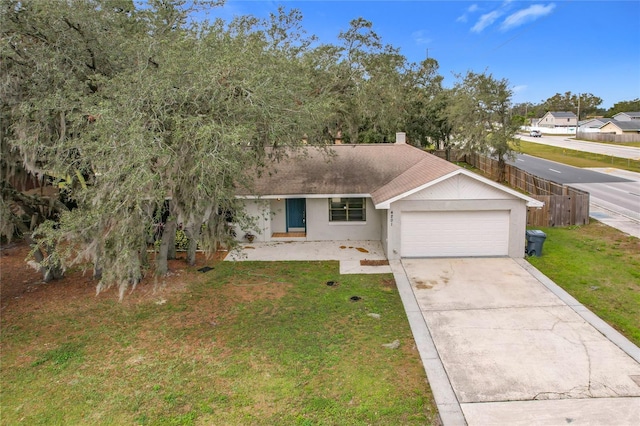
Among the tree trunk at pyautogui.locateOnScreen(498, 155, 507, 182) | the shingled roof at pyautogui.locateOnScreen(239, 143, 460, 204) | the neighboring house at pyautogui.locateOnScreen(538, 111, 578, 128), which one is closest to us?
the shingled roof at pyautogui.locateOnScreen(239, 143, 460, 204)

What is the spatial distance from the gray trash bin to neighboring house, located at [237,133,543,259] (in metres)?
0.35

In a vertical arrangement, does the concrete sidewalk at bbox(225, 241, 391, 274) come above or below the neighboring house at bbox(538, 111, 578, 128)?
below

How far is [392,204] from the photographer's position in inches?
584

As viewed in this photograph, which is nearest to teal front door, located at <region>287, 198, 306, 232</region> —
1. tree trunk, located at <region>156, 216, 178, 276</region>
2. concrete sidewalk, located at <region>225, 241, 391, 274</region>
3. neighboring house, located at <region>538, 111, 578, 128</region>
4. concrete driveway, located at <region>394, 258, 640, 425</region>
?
concrete sidewalk, located at <region>225, 241, 391, 274</region>

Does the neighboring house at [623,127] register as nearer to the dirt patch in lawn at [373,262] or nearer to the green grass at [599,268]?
the green grass at [599,268]

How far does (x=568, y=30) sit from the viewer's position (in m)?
30.5

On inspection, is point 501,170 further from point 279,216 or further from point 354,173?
point 279,216

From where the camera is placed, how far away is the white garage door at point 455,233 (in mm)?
14922

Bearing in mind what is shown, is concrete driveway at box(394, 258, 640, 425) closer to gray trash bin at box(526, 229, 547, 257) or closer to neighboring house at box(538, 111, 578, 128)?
gray trash bin at box(526, 229, 547, 257)

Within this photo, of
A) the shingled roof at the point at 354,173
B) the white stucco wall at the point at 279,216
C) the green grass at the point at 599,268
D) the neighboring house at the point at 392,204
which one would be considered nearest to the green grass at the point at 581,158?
the green grass at the point at 599,268

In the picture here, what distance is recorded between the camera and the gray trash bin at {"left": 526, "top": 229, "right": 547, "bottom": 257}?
14766 mm

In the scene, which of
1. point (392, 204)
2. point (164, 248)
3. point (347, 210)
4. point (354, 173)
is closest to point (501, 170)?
point (354, 173)

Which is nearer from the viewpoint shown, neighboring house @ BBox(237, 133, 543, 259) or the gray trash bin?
neighboring house @ BBox(237, 133, 543, 259)

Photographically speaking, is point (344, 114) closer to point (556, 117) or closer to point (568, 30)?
point (568, 30)
